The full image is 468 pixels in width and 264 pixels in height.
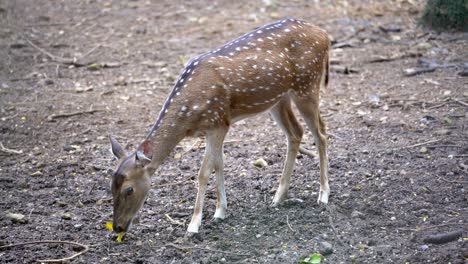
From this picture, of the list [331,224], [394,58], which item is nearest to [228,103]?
[331,224]

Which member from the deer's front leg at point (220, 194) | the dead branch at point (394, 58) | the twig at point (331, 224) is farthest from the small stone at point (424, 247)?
the dead branch at point (394, 58)

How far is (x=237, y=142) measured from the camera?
7.89m

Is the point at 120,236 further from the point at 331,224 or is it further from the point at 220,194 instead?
the point at 331,224

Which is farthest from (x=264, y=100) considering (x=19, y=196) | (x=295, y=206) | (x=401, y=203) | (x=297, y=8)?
(x=297, y=8)

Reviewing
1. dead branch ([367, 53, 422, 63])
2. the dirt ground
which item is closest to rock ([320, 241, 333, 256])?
the dirt ground

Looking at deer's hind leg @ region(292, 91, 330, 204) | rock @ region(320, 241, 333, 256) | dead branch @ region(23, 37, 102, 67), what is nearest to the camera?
rock @ region(320, 241, 333, 256)

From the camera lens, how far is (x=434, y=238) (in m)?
5.24

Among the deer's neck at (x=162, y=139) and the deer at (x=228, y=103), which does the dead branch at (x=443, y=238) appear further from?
the deer's neck at (x=162, y=139)

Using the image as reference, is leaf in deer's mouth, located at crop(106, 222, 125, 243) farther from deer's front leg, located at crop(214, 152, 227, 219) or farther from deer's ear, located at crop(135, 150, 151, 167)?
deer's front leg, located at crop(214, 152, 227, 219)

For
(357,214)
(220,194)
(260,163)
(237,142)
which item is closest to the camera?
(357,214)

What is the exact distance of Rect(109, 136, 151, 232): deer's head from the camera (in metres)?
5.45

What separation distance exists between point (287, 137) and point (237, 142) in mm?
1499

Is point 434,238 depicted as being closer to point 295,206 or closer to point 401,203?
point 401,203

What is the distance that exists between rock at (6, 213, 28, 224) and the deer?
45.9 inches
